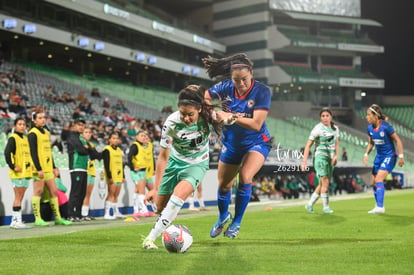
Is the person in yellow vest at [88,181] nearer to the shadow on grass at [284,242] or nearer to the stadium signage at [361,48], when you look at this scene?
the shadow on grass at [284,242]

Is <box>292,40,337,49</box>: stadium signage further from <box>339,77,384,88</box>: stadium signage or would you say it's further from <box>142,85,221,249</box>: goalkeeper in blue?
<box>142,85,221,249</box>: goalkeeper in blue

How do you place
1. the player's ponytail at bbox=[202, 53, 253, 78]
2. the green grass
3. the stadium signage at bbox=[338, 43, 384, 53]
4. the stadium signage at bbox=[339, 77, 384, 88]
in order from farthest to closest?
the stadium signage at bbox=[339, 77, 384, 88] < the stadium signage at bbox=[338, 43, 384, 53] < the player's ponytail at bbox=[202, 53, 253, 78] < the green grass

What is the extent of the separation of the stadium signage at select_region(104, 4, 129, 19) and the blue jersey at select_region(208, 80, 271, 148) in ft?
130

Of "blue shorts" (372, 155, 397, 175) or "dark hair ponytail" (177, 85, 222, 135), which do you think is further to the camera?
"blue shorts" (372, 155, 397, 175)

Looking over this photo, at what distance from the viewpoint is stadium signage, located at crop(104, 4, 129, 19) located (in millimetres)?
46812

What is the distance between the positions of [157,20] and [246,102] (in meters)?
47.5

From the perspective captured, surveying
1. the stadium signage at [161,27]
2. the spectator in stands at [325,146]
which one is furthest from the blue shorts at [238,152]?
the stadium signage at [161,27]

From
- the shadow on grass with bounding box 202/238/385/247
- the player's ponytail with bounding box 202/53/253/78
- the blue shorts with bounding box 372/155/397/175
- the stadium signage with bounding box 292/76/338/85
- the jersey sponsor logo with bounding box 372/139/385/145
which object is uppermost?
the stadium signage with bounding box 292/76/338/85

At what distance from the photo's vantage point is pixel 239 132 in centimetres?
904

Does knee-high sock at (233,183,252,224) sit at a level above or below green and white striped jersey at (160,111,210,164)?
below

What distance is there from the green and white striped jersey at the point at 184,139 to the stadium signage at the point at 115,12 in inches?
1611

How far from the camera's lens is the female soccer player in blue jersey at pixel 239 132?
866cm

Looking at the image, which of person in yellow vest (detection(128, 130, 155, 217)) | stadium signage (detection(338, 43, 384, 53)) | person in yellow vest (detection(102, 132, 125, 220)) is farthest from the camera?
stadium signage (detection(338, 43, 384, 53))

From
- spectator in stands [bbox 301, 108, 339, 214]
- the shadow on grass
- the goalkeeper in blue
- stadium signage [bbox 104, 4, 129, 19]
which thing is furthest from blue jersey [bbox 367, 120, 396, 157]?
stadium signage [bbox 104, 4, 129, 19]
